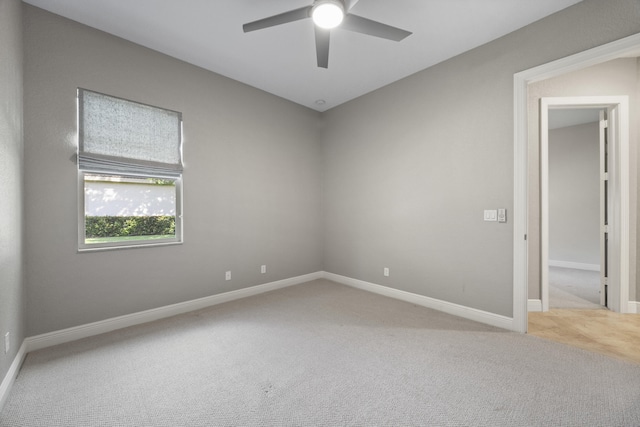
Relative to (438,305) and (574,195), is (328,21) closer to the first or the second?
(438,305)

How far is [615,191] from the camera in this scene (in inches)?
123

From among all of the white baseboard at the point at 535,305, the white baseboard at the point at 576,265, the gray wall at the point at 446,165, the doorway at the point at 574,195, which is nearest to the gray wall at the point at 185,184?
the gray wall at the point at 446,165

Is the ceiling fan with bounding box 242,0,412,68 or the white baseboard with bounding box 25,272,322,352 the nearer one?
the ceiling fan with bounding box 242,0,412,68

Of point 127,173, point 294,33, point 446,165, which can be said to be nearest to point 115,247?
point 127,173

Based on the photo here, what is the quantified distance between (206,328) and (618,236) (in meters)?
4.72

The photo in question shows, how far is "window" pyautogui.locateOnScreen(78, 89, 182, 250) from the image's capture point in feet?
8.48

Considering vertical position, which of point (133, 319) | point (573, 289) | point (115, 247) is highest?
point (115, 247)

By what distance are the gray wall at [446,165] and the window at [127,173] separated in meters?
2.50

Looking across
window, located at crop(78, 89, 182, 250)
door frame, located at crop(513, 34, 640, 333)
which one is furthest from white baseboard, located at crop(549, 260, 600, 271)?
window, located at crop(78, 89, 182, 250)

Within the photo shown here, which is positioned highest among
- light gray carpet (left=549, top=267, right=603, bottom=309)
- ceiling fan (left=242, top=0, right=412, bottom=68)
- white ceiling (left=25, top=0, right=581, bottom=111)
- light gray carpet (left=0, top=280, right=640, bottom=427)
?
white ceiling (left=25, top=0, right=581, bottom=111)

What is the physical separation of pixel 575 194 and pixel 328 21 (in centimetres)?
653

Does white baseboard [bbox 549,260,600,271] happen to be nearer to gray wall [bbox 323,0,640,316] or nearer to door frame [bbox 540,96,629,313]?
door frame [bbox 540,96,629,313]

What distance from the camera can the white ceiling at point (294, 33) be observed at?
7.60 ft

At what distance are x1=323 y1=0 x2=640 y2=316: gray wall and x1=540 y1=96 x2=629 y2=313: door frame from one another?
0.92m
